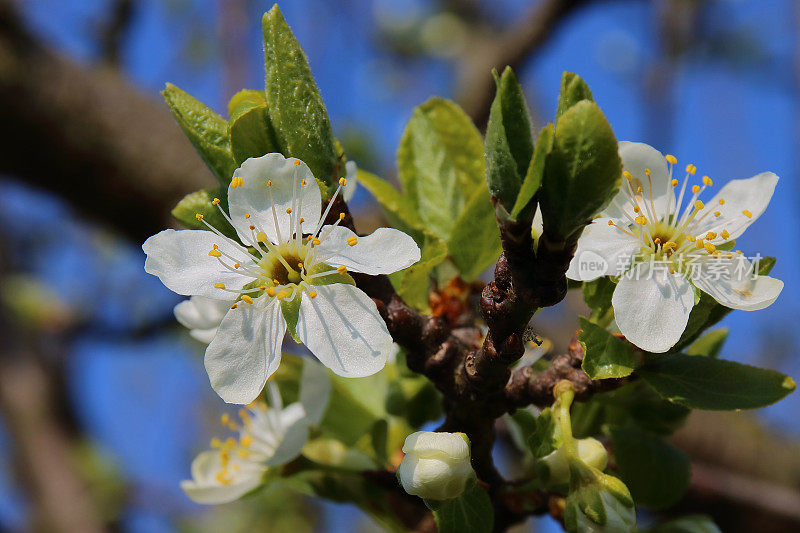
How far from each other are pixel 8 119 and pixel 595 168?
2.10 m

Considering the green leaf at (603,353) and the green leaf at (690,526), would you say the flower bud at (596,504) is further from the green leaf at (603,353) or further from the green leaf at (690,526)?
the green leaf at (690,526)

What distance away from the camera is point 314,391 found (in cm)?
103

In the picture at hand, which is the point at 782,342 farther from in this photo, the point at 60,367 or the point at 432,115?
the point at 432,115

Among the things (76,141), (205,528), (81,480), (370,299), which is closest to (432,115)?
(370,299)

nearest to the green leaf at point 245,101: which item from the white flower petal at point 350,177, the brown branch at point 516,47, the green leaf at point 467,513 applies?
the white flower petal at point 350,177

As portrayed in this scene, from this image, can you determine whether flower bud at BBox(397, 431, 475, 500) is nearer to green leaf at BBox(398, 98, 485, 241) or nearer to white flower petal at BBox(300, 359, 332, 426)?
white flower petal at BBox(300, 359, 332, 426)

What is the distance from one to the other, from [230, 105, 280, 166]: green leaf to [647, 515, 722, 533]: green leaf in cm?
75

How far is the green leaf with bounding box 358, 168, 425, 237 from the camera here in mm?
990

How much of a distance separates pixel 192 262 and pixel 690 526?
2.49 ft

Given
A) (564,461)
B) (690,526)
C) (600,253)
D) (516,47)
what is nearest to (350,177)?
(600,253)

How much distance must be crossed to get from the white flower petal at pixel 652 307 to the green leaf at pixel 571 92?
0.22 meters

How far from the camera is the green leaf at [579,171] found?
63 cm

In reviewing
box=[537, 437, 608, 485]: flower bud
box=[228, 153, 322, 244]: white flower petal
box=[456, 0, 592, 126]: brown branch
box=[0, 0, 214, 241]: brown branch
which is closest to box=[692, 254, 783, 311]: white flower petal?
box=[537, 437, 608, 485]: flower bud

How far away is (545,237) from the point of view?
70 centimetres
